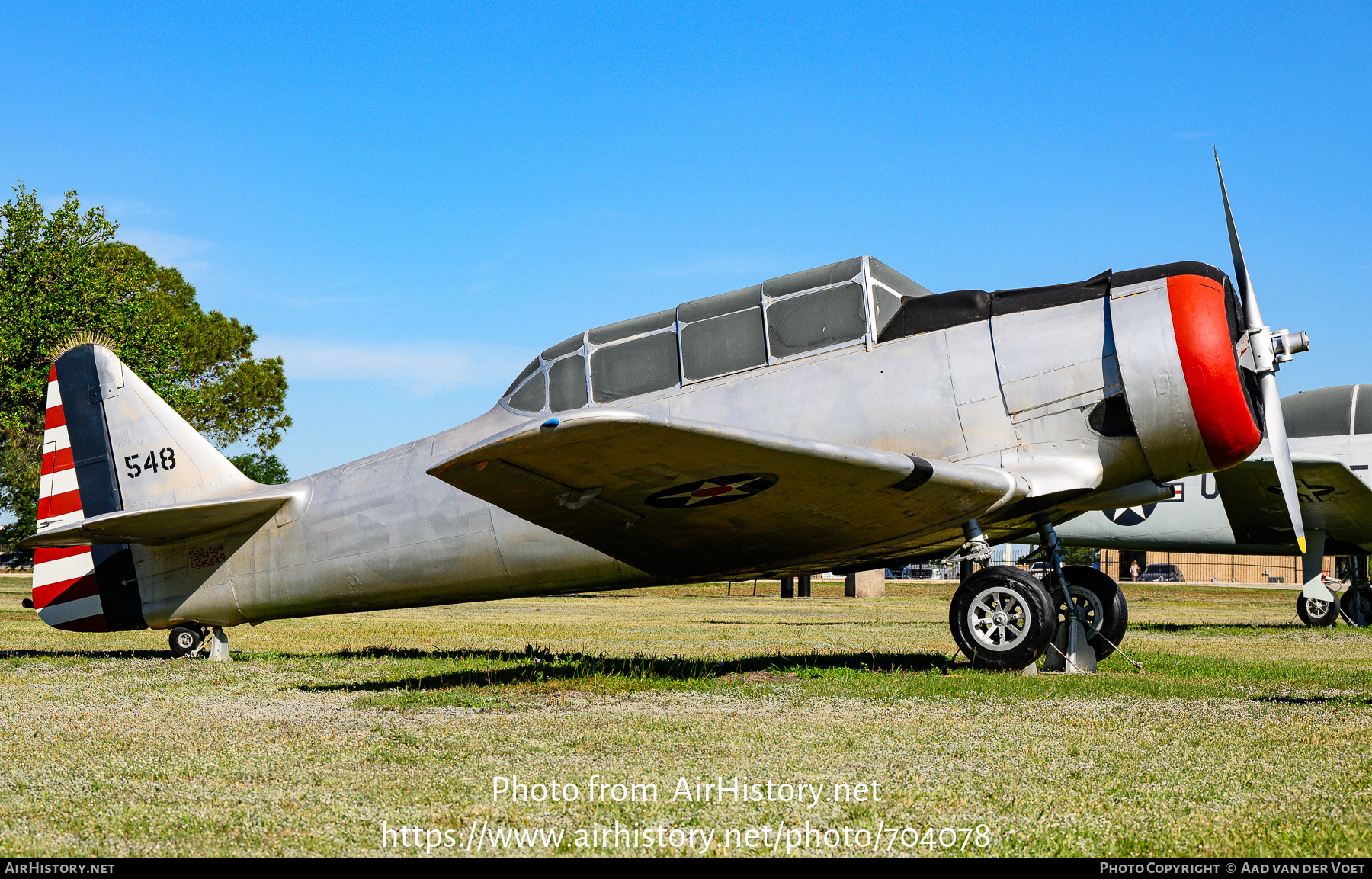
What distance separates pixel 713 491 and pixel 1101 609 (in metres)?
3.86

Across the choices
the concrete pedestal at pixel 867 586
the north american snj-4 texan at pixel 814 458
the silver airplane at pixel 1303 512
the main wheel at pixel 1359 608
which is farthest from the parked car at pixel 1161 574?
the north american snj-4 texan at pixel 814 458

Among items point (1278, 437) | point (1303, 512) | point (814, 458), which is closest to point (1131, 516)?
point (1303, 512)

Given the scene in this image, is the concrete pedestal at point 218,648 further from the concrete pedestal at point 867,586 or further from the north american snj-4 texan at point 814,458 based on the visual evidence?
the concrete pedestal at point 867,586

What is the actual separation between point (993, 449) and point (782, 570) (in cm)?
206

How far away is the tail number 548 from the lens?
1025cm

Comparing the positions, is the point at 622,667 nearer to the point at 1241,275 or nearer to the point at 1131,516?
the point at 1241,275

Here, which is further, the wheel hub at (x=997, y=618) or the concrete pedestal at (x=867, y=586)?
the concrete pedestal at (x=867, y=586)

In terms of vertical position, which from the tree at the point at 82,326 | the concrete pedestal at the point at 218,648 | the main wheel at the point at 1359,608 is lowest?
the main wheel at the point at 1359,608

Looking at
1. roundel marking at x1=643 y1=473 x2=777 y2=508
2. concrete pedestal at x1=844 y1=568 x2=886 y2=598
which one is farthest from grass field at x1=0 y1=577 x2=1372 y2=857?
concrete pedestal at x1=844 y1=568 x2=886 y2=598

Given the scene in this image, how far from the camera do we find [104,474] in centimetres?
1041

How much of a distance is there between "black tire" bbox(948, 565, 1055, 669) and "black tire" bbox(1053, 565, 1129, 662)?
121cm

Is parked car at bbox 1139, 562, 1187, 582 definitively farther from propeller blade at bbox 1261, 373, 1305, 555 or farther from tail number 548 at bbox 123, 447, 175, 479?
tail number 548 at bbox 123, 447, 175, 479

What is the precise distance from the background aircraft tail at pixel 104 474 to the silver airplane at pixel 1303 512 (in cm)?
1353

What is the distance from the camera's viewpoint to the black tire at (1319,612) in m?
17.7
